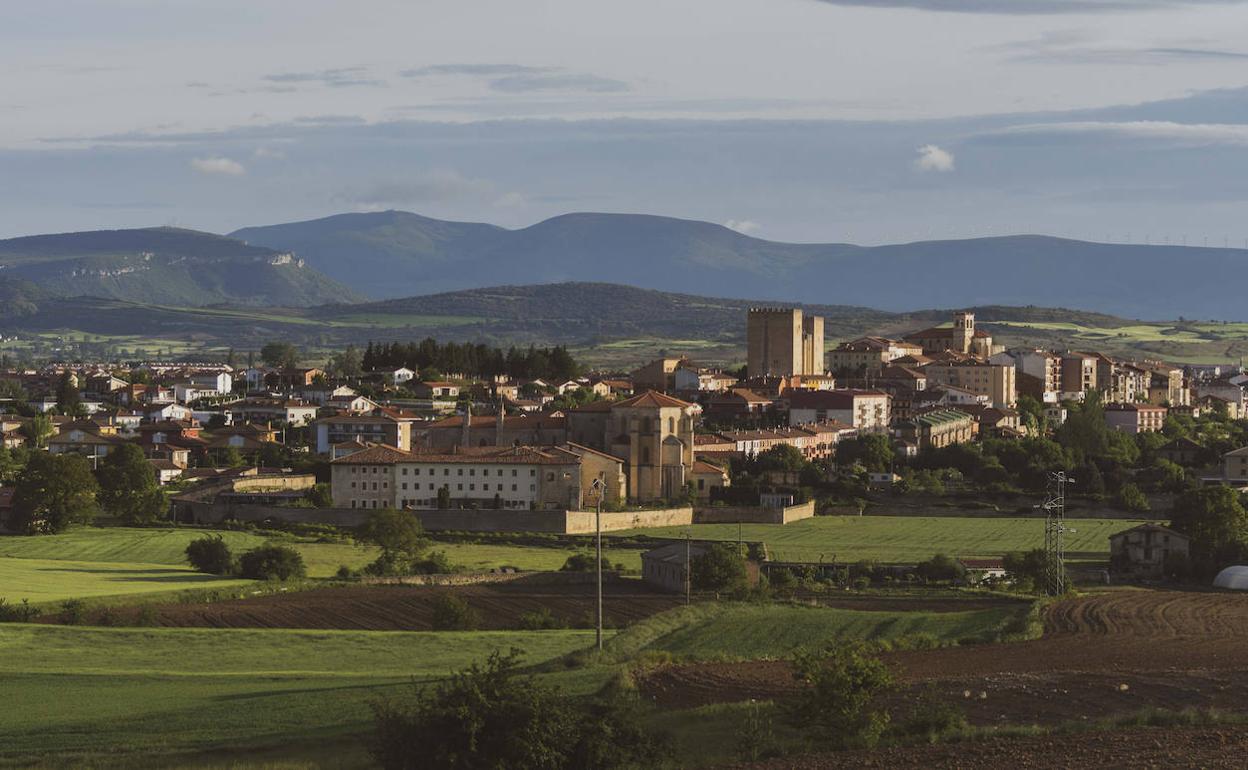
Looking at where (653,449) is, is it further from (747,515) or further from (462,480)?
(462,480)

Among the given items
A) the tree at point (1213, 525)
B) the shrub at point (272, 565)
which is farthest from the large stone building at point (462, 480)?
the tree at point (1213, 525)

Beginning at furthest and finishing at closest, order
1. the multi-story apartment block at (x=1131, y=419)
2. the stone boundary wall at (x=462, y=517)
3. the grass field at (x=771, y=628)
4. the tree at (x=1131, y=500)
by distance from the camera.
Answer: the multi-story apartment block at (x=1131, y=419) < the tree at (x=1131, y=500) < the stone boundary wall at (x=462, y=517) < the grass field at (x=771, y=628)

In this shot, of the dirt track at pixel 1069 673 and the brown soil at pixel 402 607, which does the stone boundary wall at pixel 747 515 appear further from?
the dirt track at pixel 1069 673

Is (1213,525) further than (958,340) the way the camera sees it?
No

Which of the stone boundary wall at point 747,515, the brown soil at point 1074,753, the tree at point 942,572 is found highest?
the brown soil at point 1074,753

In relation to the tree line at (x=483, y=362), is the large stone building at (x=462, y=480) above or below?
below

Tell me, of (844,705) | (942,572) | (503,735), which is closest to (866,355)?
(942,572)

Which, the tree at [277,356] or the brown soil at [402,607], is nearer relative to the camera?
the brown soil at [402,607]

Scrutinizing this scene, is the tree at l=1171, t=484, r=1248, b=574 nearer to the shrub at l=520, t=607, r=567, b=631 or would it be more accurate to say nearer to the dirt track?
the dirt track
